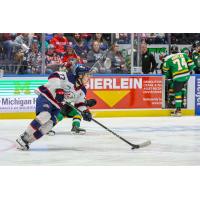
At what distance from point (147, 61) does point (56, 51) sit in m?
1.58

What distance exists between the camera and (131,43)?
36.3ft

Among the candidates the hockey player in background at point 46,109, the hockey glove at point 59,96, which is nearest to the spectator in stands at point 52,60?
the hockey player in background at point 46,109

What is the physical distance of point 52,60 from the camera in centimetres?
1046

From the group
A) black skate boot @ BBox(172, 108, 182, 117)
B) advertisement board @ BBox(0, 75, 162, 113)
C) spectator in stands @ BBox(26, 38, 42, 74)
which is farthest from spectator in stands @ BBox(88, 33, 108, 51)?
black skate boot @ BBox(172, 108, 182, 117)

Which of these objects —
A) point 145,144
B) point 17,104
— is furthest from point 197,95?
point 145,144

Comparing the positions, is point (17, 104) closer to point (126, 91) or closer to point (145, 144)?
point (126, 91)

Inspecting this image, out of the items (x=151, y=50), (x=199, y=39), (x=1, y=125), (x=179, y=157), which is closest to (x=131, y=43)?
(x=151, y=50)

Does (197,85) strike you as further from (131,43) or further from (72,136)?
(72,136)

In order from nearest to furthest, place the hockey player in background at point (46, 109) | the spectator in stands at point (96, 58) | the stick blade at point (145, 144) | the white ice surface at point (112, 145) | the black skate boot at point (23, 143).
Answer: the white ice surface at point (112, 145) → the hockey player in background at point (46, 109) → the black skate boot at point (23, 143) → the stick blade at point (145, 144) → the spectator in stands at point (96, 58)

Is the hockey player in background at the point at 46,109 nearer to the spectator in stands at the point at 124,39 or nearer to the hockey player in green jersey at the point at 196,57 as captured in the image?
the spectator in stands at the point at 124,39

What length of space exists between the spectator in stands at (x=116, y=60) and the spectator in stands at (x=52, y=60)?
842mm

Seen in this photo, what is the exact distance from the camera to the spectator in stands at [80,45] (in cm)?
1062

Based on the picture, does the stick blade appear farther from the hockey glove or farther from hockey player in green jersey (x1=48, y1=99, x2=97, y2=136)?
the hockey glove

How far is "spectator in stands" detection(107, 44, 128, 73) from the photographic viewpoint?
10938 millimetres
